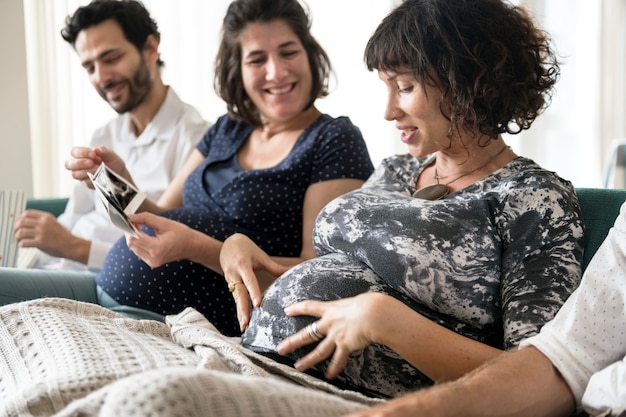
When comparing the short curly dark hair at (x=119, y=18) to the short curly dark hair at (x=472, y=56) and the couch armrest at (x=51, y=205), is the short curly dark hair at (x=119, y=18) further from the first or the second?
the short curly dark hair at (x=472, y=56)

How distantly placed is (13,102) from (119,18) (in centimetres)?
119

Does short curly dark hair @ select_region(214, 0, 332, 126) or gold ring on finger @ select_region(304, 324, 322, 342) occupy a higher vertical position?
short curly dark hair @ select_region(214, 0, 332, 126)

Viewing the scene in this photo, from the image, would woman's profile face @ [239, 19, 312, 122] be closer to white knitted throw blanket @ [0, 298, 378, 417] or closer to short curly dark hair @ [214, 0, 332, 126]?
short curly dark hair @ [214, 0, 332, 126]

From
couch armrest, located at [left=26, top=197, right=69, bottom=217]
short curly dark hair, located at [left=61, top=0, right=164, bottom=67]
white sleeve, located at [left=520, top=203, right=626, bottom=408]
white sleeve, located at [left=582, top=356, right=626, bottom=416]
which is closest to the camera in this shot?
white sleeve, located at [left=582, top=356, right=626, bottom=416]

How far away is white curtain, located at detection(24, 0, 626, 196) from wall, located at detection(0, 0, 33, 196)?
152mm

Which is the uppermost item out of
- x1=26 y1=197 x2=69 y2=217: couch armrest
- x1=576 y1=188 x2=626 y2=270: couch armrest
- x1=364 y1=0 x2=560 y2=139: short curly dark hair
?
x1=364 y1=0 x2=560 y2=139: short curly dark hair

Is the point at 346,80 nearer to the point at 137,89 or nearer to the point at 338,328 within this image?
the point at 137,89

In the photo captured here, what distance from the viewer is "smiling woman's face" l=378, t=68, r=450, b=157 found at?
1442 mm

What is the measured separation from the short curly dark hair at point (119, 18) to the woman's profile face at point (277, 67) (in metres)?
0.67

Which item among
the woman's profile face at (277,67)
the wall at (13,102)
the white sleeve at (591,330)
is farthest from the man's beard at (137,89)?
the white sleeve at (591,330)

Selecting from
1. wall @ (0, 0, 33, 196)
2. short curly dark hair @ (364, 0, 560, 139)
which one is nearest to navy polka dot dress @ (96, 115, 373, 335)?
short curly dark hair @ (364, 0, 560, 139)

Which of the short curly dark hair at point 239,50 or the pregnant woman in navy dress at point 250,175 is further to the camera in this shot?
the short curly dark hair at point 239,50

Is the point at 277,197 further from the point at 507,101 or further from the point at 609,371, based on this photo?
the point at 609,371

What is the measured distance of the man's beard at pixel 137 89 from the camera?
2504 mm
